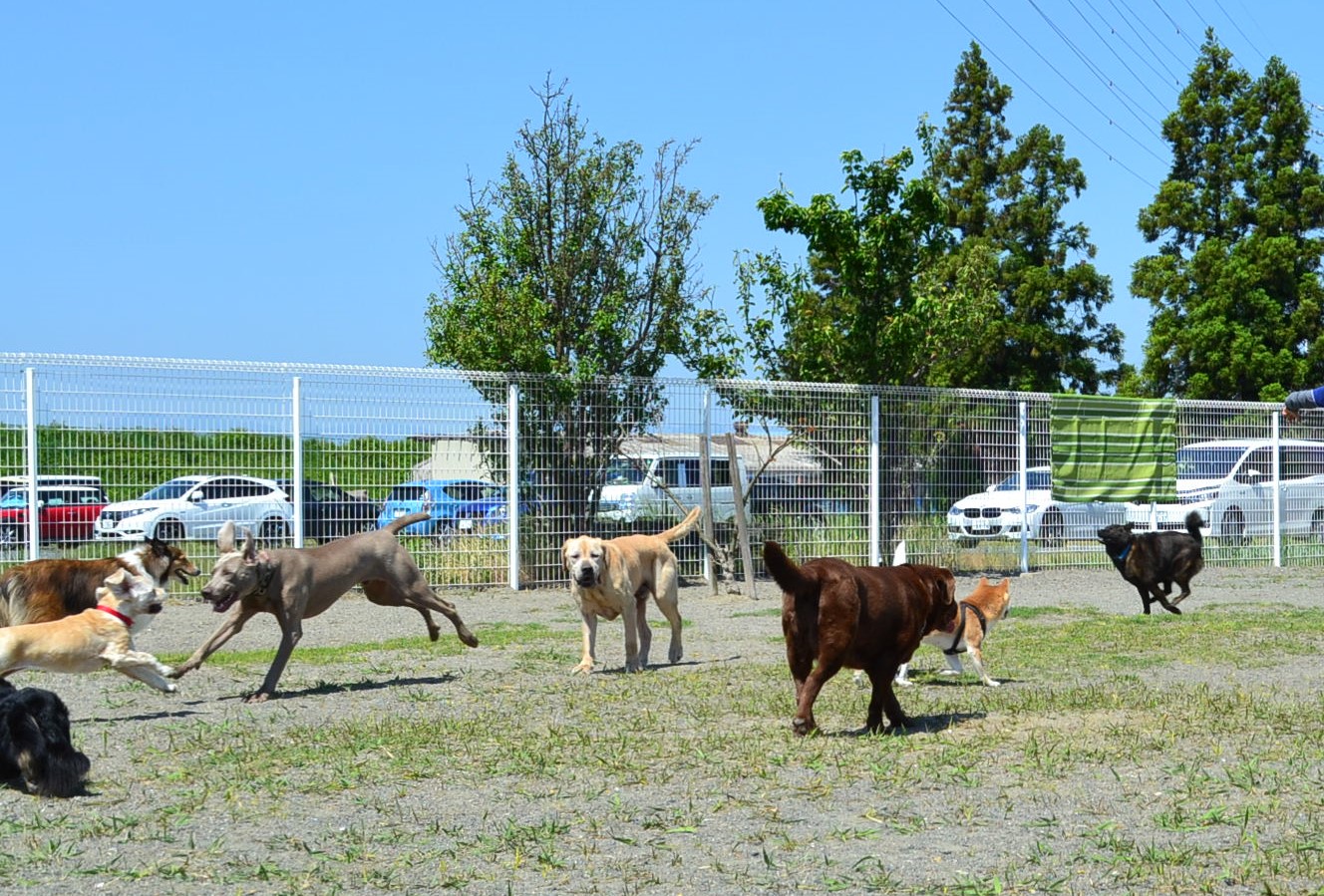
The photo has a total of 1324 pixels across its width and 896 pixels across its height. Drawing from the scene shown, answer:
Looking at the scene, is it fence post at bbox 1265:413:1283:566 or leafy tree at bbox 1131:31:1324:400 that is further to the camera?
leafy tree at bbox 1131:31:1324:400

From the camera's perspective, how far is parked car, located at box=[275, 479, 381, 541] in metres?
14.5

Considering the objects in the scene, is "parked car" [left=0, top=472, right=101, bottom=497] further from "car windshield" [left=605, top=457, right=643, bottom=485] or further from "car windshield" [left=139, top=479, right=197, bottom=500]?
"car windshield" [left=605, top=457, right=643, bottom=485]

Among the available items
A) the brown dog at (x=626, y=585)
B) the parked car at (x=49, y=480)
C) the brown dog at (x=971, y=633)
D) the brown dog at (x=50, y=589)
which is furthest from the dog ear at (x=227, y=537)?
the parked car at (x=49, y=480)

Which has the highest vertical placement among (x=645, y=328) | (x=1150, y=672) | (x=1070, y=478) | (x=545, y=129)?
(x=545, y=129)

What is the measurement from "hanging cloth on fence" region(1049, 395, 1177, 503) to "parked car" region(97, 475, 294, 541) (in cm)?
969

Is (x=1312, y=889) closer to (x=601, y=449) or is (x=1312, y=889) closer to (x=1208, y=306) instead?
(x=601, y=449)

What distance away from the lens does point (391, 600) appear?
1018 centimetres

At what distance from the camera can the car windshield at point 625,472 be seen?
16.3m

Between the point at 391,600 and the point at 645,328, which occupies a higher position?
the point at 645,328

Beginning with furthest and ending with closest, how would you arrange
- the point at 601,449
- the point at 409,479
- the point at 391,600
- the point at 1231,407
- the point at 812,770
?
the point at 1231,407
the point at 601,449
the point at 409,479
the point at 391,600
the point at 812,770

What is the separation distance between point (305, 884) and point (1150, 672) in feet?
21.1

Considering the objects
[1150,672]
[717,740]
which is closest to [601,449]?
[1150,672]

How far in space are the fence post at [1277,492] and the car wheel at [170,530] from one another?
1437cm

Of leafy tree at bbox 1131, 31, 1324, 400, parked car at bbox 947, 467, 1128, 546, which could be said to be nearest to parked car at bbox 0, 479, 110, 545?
parked car at bbox 947, 467, 1128, 546
